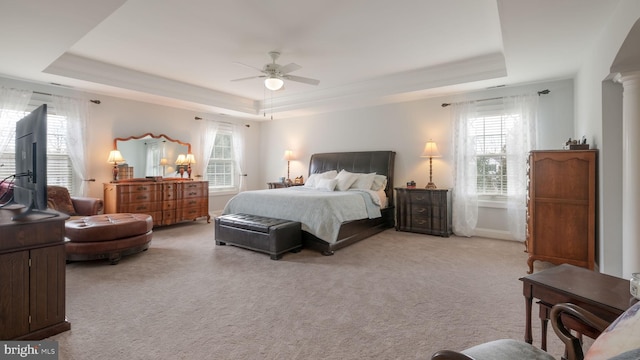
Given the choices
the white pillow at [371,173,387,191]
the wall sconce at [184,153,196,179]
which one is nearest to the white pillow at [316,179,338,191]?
the white pillow at [371,173,387,191]

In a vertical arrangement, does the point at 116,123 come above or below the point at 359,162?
above

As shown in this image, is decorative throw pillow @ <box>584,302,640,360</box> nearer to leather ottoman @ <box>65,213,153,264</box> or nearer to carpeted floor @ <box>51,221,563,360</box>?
carpeted floor @ <box>51,221,563,360</box>

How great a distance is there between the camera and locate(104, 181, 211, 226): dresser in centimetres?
504

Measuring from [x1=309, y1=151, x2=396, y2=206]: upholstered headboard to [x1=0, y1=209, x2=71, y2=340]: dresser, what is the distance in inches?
189

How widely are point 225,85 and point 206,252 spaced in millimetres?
3236

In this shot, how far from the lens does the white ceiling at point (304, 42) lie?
2.69 metres

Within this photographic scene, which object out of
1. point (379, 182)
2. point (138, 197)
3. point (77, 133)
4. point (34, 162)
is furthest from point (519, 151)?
point (77, 133)

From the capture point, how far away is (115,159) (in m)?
5.23

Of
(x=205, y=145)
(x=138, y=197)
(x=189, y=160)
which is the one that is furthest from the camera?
(x=205, y=145)

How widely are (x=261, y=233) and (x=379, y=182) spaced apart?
2.65 m

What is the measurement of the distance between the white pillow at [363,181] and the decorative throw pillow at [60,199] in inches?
177

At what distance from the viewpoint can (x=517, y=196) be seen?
4629 mm

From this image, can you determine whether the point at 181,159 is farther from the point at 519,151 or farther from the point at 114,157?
the point at 519,151

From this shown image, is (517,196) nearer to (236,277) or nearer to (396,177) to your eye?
(396,177)
